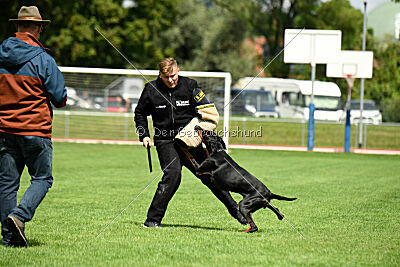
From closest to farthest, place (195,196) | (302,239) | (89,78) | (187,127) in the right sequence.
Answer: (302,239)
(187,127)
(195,196)
(89,78)

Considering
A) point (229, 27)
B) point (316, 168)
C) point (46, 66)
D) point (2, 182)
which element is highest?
point (229, 27)

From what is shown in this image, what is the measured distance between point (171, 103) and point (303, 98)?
3249cm

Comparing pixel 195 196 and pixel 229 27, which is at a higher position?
pixel 229 27

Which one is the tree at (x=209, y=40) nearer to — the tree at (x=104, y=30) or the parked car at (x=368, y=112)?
the tree at (x=104, y=30)

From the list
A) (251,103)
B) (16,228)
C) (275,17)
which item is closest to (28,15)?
(16,228)

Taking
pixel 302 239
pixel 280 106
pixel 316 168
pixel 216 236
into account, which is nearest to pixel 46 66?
pixel 216 236

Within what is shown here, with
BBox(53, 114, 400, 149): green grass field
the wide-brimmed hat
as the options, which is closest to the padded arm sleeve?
the wide-brimmed hat

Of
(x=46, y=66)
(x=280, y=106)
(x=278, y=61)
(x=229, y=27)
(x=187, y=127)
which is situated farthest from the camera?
(x=229, y=27)

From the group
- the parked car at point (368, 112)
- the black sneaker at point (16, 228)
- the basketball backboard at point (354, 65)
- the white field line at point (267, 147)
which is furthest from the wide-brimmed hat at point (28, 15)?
the parked car at point (368, 112)

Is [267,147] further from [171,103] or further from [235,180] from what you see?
[235,180]

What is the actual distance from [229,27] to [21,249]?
44854 mm

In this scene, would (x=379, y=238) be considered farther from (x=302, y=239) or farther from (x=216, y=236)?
(x=216, y=236)

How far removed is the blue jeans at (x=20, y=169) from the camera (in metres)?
5.38

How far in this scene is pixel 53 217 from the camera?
754 centimetres
